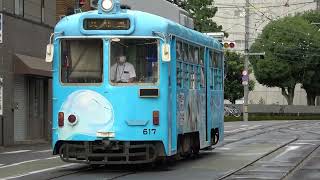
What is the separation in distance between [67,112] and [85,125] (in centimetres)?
52

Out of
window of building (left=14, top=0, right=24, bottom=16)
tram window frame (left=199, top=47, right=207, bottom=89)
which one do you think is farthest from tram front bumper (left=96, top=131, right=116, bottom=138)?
window of building (left=14, top=0, right=24, bottom=16)

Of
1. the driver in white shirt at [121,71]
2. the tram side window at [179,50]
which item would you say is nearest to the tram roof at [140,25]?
the tram side window at [179,50]

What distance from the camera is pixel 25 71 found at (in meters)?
25.1

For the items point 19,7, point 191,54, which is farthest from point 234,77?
point 191,54

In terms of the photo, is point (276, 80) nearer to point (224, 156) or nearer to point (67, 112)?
point (224, 156)

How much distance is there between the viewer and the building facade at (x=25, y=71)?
2452 cm

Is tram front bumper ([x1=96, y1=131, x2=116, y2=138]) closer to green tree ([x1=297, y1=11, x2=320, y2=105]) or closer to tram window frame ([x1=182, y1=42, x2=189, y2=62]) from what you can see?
tram window frame ([x1=182, y1=42, x2=189, y2=62])

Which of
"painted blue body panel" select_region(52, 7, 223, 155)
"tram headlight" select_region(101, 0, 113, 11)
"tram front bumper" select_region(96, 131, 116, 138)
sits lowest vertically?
"tram front bumper" select_region(96, 131, 116, 138)

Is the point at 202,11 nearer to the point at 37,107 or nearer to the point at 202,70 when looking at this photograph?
the point at 37,107

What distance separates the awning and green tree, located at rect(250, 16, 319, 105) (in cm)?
4361

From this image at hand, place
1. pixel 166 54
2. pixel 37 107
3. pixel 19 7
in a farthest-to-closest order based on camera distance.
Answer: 1. pixel 37 107
2. pixel 19 7
3. pixel 166 54

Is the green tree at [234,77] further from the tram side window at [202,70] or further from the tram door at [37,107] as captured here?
the tram side window at [202,70]

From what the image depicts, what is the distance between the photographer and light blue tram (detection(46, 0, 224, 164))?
13648mm

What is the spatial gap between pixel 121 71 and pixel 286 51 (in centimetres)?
5503
